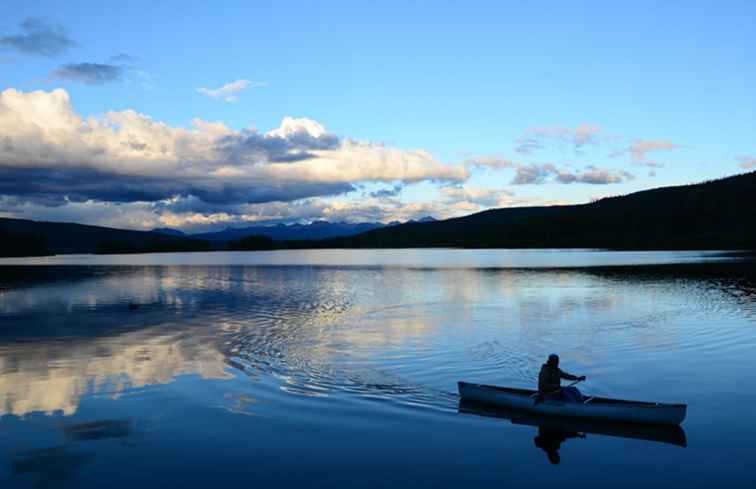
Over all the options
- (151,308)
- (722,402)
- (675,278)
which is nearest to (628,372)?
(722,402)

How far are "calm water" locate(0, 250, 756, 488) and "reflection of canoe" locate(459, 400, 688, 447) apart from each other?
0.41 ft

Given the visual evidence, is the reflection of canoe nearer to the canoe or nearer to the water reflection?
the water reflection

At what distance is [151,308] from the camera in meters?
60.5

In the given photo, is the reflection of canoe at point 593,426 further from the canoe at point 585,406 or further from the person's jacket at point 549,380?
the person's jacket at point 549,380

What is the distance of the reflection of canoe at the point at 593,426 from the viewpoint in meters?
20.1

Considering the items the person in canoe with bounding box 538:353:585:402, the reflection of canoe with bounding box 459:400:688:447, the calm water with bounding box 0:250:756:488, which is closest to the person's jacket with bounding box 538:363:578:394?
the person in canoe with bounding box 538:353:585:402

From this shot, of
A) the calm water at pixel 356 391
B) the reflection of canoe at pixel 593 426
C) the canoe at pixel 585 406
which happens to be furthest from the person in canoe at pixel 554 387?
the calm water at pixel 356 391

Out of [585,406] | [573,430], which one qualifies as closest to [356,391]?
[573,430]

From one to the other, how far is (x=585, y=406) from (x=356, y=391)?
377 inches

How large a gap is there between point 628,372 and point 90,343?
31855 mm

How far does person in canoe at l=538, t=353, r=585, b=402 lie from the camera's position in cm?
2230

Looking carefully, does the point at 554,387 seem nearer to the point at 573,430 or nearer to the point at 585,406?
the point at 585,406

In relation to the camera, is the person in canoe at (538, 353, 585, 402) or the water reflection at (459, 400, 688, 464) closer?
the water reflection at (459, 400, 688, 464)

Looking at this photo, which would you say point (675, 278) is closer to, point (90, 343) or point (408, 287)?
point (408, 287)
